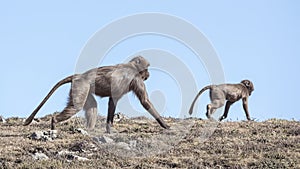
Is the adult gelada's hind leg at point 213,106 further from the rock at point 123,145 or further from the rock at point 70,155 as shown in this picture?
the rock at point 70,155

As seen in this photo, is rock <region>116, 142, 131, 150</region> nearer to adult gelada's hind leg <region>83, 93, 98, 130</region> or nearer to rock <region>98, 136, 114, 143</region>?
rock <region>98, 136, 114, 143</region>

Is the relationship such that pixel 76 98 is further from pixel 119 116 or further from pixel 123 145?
pixel 119 116

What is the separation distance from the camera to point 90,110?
→ 17.8m

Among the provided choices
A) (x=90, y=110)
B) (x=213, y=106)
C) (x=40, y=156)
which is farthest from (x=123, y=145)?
(x=213, y=106)

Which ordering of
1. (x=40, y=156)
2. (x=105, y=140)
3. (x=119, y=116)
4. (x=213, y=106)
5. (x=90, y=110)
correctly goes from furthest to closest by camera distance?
(x=213, y=106) → (x=119, y=116) → (x=90, y=110) → (x=105, y=140) → (x=40, y=156)

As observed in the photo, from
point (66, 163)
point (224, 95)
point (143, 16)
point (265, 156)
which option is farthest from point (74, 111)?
point (224, 95)

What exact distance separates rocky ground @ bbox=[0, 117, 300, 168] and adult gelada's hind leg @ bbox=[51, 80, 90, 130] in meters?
0.50

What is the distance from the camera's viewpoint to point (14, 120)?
818 inches

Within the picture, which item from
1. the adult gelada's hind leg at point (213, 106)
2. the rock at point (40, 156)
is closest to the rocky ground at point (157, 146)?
the rock at point (40, 156)

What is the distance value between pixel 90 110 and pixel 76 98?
0.73m

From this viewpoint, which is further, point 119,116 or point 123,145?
point 119,116

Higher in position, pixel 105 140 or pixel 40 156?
pixel 105 140

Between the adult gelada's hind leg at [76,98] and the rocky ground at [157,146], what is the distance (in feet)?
1.64

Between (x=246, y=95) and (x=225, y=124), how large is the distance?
6455 mm
